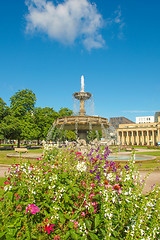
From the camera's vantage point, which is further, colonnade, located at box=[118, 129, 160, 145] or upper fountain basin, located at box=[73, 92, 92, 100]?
colonnade, located at box=[118, 129, 160, 145]

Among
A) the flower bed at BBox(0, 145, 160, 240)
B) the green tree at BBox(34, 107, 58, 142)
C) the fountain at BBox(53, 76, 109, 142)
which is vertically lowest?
the flower bed at BBox(0, 145, 160, 240)

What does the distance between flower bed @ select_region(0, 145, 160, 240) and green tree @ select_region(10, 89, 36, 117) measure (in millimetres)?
40375

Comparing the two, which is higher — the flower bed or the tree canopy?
the tree canopy

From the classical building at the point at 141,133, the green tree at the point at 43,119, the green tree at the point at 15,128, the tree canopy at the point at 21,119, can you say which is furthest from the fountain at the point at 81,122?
the classical building at the point at 141,133

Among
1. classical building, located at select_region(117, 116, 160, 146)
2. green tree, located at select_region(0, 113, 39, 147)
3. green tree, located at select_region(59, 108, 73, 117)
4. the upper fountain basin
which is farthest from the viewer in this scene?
classical building, located at select_region(117, 116, 160, 146)

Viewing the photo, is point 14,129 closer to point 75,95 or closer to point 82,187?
point 75,95

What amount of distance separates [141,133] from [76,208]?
118 meters

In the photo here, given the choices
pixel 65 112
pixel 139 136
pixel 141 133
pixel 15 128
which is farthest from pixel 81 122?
pixel 139 136

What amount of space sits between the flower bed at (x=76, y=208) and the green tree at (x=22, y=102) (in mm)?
40375

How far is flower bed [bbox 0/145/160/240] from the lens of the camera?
263 cm

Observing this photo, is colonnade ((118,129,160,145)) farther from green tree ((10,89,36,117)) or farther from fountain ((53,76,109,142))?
fountain ((53,76,109,142))

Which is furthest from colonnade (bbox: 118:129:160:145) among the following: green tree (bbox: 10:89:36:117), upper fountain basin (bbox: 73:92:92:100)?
upper fountain basin (bbox: 73:92:92:100)

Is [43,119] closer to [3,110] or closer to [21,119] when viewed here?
[21,119]

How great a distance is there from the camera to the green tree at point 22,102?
42.8 metres
